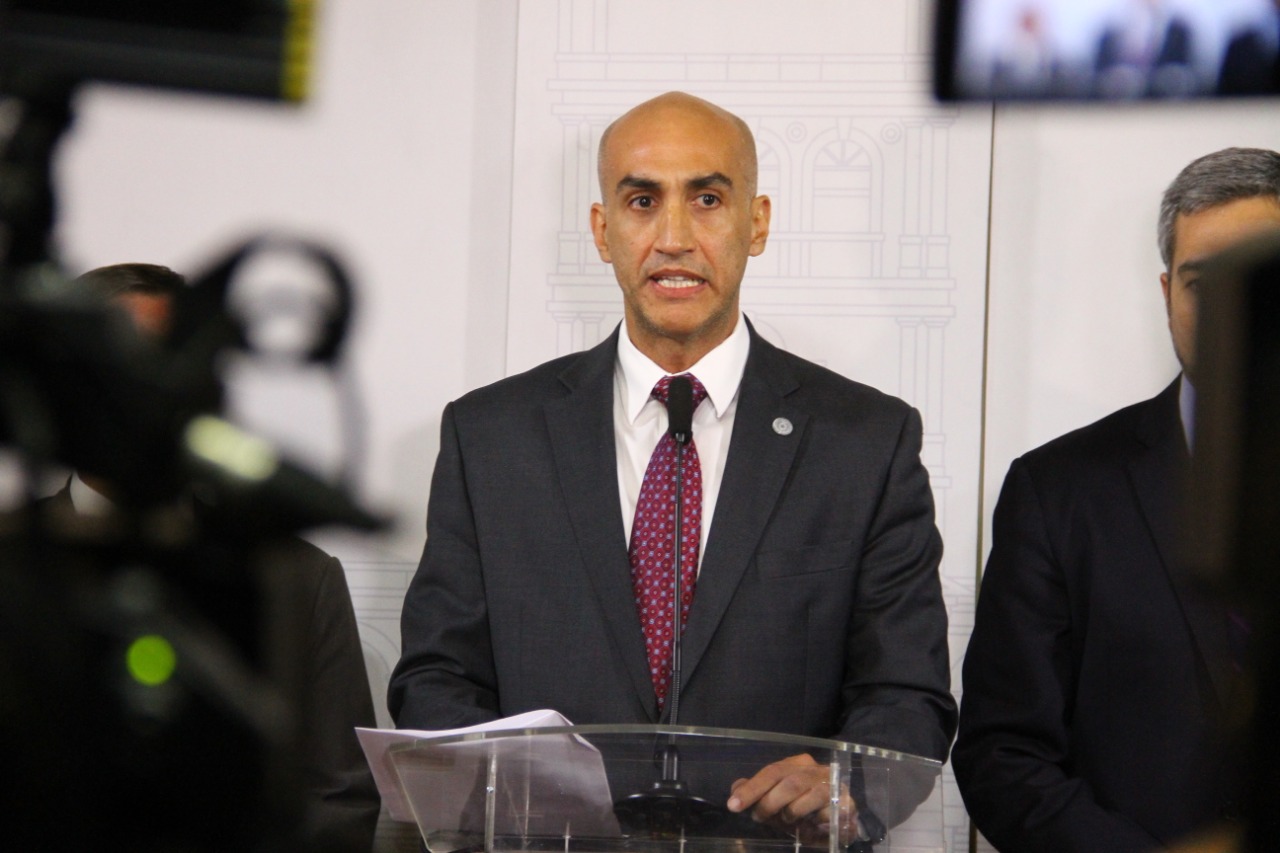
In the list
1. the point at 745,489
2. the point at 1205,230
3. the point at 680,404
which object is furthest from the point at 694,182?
the point at 1205,230

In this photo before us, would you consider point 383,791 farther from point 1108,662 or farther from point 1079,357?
point 1079,357

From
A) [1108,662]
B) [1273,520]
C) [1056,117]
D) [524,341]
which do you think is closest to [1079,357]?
[1056,117]

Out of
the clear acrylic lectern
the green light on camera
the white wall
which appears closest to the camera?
the green light on camera

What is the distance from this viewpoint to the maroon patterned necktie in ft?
7.93

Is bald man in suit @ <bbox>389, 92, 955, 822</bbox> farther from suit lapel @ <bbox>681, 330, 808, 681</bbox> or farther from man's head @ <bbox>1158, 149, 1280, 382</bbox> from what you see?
man's head @ <bbox>1158, 149, 1280, 382</bbox>

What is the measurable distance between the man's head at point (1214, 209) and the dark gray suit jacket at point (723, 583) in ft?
1.73

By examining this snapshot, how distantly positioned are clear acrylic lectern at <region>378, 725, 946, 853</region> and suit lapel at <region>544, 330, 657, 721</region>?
799 mm

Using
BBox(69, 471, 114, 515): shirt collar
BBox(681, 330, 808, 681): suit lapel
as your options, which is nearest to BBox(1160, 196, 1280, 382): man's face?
BBox(681, 330, 808, 681): suit lapel

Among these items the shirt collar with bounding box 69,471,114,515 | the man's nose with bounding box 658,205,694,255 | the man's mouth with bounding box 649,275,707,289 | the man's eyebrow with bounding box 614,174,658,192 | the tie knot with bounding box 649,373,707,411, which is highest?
the man's eyebrow with bounding box 614,174,658,192

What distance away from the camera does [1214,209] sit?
103 inches

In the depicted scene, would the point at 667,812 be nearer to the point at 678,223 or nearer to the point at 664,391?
the point at 664,391

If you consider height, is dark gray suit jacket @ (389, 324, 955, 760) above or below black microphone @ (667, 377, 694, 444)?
below

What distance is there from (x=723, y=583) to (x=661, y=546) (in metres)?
0.13

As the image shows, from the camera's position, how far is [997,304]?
3.16 metres
